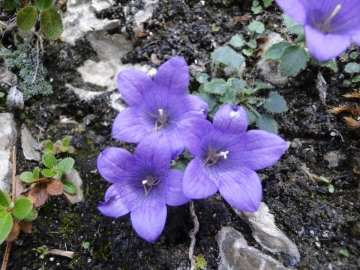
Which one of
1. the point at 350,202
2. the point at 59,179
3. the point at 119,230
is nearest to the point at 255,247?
the point at 350,202

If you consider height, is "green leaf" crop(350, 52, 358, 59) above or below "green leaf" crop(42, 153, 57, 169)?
above

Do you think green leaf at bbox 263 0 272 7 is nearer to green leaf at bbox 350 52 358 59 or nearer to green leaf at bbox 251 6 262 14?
green leaf at bbox 251 6 262 14

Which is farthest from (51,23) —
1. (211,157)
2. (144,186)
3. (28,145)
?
(211,157)

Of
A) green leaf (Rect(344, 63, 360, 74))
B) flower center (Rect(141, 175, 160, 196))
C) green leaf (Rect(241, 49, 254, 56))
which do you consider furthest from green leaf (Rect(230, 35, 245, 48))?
flower center (Rect(141, 175, 160, 196))

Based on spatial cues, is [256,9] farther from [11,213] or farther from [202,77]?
[11,213]

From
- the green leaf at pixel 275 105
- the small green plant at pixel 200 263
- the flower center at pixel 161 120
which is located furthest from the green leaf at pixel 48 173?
the green leaf at pixel 275 105

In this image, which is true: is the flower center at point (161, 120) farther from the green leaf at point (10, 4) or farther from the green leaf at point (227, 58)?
the green leaf at point (10, 4)
